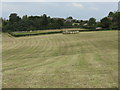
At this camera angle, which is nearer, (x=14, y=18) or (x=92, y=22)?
(x=92, y=22)

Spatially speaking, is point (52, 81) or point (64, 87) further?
point (52, 81)

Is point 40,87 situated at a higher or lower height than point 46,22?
lower

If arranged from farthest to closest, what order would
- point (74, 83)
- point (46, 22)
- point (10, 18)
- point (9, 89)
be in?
1. point (10, 18)
2. point (46, 22)
3. point (74, 83)
4. point (9, 89)

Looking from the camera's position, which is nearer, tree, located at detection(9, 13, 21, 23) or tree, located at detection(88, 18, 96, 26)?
tree, located at detection(88, 18, 96, 26)

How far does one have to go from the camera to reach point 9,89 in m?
7.30

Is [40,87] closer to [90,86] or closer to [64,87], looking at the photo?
[64,87]

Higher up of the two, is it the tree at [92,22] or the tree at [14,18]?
the tree at [14,18]

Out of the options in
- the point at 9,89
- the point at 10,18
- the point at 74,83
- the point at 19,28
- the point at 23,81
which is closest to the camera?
the point at 9,89

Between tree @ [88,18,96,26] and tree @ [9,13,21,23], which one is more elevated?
tree @ [9,13,21,23]

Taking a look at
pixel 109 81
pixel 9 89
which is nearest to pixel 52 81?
pixel 9 89

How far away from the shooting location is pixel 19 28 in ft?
334

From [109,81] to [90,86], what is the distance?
127 centimetres

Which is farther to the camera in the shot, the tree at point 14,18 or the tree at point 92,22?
the tree at point 14,18

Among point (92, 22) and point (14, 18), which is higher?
point (14, 18)
